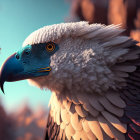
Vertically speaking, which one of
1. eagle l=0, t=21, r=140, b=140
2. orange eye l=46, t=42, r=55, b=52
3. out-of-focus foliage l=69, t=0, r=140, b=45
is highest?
out-of-focus foliage l=69, t=0, r=140, b=45

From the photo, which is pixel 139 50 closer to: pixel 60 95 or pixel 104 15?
pixel 60 95

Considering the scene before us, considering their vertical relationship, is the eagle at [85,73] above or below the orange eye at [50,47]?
below

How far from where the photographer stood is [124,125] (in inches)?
25.4

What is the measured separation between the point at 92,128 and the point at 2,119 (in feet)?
4.75

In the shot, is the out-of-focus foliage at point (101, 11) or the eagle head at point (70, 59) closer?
the eagle head at point (70, 59)

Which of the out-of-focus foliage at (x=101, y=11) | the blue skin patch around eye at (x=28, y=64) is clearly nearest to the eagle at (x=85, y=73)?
the blue skin patch around eye at (x=28, y=64)

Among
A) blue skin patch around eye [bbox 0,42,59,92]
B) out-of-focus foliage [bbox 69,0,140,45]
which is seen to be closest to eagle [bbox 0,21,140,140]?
blue skin patch around eye [bbox 0,42,59,92]

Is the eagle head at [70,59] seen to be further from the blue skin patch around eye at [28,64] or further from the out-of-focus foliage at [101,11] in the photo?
the out-of-focus foliage at [101,11]

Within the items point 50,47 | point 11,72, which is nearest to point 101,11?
point 50,47

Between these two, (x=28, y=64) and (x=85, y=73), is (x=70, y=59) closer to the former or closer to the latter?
(x=85, y=73)

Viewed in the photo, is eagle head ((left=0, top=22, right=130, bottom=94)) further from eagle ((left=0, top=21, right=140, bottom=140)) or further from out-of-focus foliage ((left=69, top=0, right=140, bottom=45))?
out-of-focus foliage ((left=69, top=0, right=140, bottom=45))

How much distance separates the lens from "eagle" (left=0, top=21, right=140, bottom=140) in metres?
0.69

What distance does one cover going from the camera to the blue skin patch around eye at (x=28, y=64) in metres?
0.74

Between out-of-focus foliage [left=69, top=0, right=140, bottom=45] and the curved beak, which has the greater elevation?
out-of-focus foliage [left=69, top=0, right=140, bottom=45]
